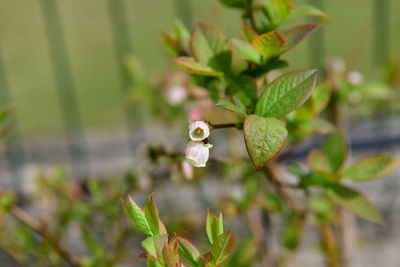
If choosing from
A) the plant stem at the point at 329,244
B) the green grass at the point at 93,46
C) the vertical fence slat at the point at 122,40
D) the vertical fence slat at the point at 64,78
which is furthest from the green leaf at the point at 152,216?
the green grass at the point at 93,46

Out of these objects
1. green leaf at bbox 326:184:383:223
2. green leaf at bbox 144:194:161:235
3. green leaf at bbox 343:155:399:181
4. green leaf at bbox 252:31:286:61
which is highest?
green leaf at bbox 252:31:286:61

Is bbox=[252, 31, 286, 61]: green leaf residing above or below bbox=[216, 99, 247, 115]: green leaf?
above

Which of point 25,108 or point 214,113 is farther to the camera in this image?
point 25,108

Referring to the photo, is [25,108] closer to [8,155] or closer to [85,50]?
[85,50]

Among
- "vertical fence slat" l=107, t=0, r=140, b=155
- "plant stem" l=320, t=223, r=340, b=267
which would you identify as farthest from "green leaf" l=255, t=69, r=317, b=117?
"vertical fence slat" l=107, t=0, r=140, b=155

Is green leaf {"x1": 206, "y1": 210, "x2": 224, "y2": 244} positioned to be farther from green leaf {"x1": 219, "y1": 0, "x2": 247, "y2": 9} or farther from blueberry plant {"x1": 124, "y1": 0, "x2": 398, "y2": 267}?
green leaf {"x1": 219, "y1": 0, "x2": 247, "y2": 9}

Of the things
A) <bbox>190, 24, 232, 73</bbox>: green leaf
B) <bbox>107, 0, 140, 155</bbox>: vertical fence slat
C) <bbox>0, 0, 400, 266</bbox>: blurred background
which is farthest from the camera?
<bbox>107, 0, 140, 155</bbox>: vertical fence slat

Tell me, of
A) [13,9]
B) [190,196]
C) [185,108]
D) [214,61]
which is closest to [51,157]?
[190,196]

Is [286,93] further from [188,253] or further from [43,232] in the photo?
[43,232]

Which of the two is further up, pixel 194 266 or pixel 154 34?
Result: pixel 194 266
